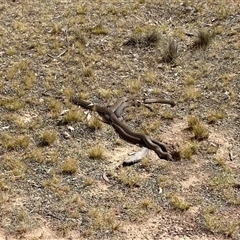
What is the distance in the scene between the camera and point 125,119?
892cm

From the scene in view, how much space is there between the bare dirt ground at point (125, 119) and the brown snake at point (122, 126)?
4.7 inches

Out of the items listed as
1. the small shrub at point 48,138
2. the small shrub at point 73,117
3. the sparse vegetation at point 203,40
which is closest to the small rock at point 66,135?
the small shrub at point 48,138

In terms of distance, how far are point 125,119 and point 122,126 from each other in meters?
0.35

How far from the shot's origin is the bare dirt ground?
269 inches

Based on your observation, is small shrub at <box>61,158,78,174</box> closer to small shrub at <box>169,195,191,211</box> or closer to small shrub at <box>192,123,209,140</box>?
small shrub at <box>169,195,191,211</box>

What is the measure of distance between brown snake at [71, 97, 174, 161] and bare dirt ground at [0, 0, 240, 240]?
120 millimetres

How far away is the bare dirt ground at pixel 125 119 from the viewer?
22.4 feet

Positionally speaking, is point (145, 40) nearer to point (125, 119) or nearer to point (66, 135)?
point (125, 119)

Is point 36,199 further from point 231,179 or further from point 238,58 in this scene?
point 238,58

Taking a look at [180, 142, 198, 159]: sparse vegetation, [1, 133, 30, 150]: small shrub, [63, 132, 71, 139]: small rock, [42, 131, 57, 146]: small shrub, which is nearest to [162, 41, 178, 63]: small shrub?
A: [180, 142, 198, 159]: sparse vegetation

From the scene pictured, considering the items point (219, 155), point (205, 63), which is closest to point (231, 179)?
point (219, 155)

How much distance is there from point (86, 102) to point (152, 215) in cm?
286

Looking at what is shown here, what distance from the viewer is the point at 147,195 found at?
7.23 meters

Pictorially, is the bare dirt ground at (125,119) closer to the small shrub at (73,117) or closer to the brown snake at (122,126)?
the small shrub at (73,117)
